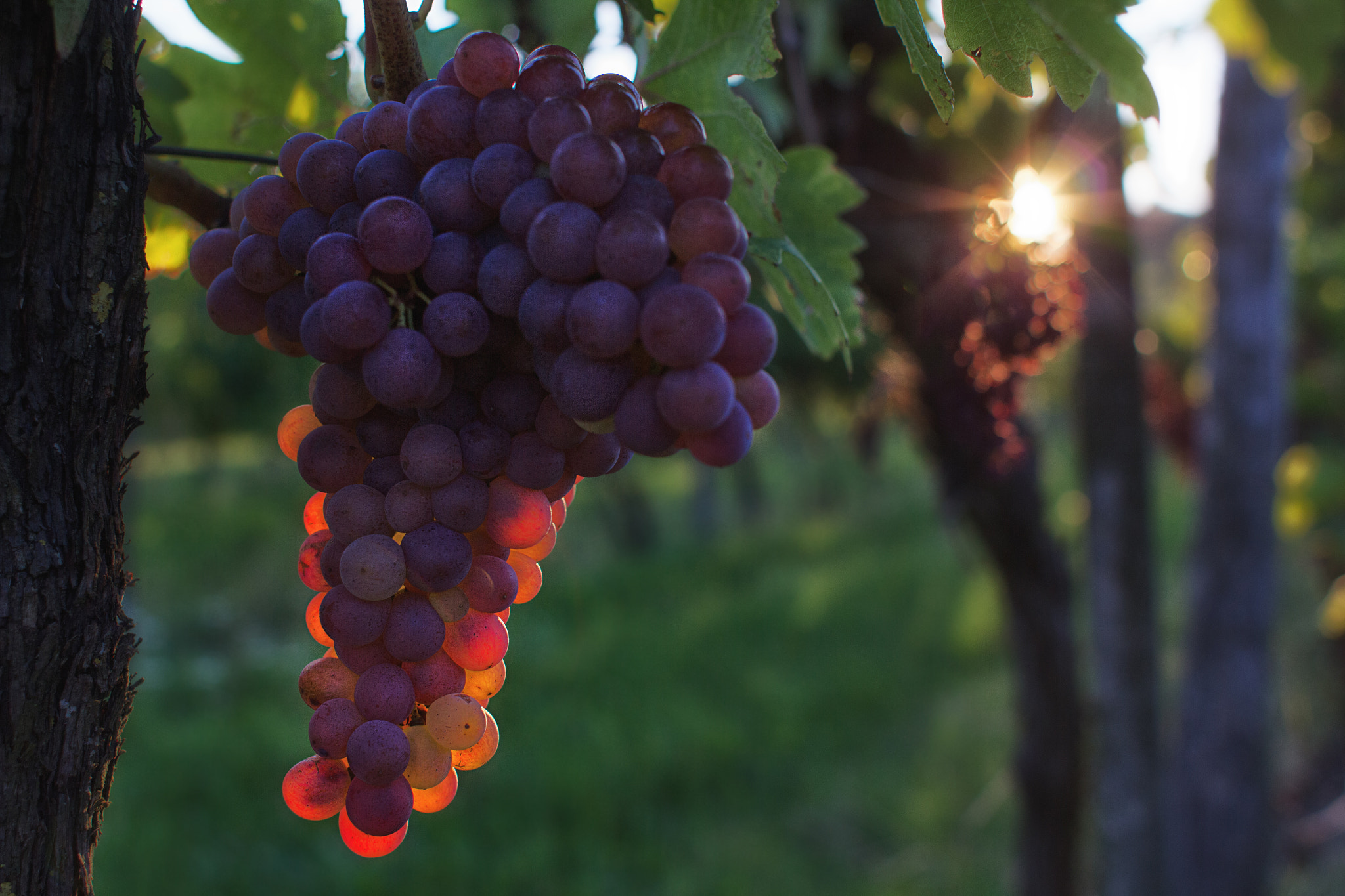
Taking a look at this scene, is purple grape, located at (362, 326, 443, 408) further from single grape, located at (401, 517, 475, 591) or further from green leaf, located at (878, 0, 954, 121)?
green leaf, located at (878, 0, 954, 121)

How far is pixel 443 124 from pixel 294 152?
0.43 feet

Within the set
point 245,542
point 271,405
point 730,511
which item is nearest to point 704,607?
point 271,405

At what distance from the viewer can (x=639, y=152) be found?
593 millimetres

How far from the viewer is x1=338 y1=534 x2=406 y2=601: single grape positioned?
23.5 inches

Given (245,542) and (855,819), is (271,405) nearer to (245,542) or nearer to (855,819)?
(245,542)

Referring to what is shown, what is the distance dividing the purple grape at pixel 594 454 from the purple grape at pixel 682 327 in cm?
13

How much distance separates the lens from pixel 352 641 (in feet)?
2.00

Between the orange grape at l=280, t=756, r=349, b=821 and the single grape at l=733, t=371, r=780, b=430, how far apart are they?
1.22 ft

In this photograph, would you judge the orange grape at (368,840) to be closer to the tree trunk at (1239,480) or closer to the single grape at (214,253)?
the single grape at (214,253)

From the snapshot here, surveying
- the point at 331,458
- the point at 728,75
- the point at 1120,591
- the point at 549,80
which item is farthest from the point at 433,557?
the point at 1120,591

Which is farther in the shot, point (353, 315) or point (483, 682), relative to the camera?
point (483, 682)

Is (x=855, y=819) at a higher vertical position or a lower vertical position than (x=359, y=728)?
lower

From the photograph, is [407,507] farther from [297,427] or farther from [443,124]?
[443,124]

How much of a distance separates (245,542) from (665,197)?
35.3 feet
